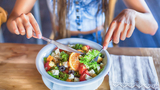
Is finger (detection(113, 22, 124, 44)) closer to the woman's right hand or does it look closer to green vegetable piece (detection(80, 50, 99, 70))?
green vegetable piece (detection(80, 50, 99, 70))

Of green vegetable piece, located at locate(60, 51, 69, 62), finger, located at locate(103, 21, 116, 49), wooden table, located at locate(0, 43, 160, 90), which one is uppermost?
finger, located at locate(103, 21, 116, 49)

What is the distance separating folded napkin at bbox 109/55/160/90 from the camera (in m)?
0.55

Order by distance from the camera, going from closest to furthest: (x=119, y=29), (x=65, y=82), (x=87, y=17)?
(x=65, y=82) → (x=119, y=29) → (x=87, y=17)

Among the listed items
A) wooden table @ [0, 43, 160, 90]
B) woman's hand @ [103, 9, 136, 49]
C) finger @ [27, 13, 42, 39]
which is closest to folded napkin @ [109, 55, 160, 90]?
wooden table @ [0, 43, 160, 90]

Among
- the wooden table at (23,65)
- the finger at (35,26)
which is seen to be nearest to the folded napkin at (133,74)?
the wooden table at (23,65)

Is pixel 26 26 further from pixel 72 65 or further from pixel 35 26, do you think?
pixel 72 65

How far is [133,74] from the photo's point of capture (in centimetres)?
61

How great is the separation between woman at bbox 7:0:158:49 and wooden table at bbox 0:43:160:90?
0.13m

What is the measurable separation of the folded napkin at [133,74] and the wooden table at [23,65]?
1.3 inches

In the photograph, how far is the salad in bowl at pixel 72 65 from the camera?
53 cm

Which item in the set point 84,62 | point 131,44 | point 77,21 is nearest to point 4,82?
point 84,62

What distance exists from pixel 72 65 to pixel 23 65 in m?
0.26

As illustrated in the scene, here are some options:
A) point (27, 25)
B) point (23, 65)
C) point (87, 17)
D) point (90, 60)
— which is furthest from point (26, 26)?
point (87, 17)

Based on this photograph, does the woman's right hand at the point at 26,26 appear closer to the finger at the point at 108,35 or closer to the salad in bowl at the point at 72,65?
the salad in bowl at the point at 72,65
